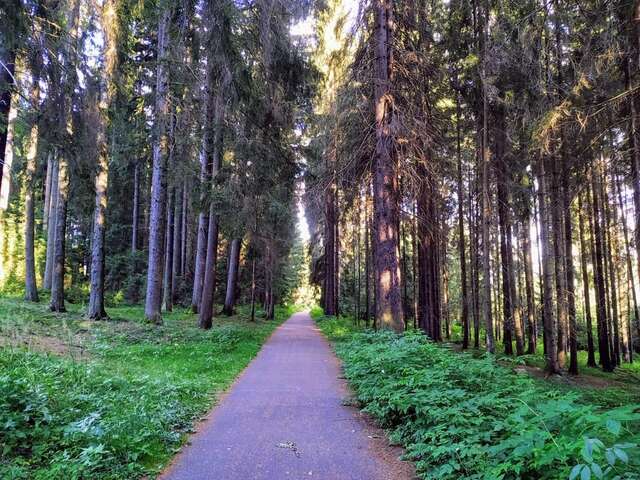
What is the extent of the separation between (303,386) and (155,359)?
365cm

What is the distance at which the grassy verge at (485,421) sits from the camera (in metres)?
2.37

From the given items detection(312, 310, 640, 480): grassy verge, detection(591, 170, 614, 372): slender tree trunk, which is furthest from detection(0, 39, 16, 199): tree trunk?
detection(591, 170, 614, 372): slender tree trunk

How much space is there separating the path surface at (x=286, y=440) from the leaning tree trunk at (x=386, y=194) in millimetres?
2811

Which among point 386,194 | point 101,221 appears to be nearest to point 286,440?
point 386,194

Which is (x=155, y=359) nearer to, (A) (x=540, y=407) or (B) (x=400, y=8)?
(A) (x=540, y=407)

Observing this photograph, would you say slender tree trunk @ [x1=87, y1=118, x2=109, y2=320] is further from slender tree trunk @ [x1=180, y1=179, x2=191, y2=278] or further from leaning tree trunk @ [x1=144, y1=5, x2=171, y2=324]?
slender tree trunk @ [x1=180, y1=179, x2=191, y2=278]

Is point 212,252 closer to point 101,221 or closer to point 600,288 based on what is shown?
point 101,221

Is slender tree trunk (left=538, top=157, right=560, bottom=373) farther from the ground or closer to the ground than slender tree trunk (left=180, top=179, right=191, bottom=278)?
closer to the ground

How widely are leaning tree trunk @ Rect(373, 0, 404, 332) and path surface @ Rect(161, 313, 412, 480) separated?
2811 mm

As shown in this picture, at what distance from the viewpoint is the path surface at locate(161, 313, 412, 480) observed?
147 inches

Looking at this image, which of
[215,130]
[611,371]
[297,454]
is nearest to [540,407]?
[297,454]

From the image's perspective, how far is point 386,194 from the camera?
9789 mm

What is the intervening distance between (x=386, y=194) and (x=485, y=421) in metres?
6.66

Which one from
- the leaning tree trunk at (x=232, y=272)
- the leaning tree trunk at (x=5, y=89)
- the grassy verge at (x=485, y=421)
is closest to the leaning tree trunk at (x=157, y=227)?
the leaning tree trunk at (x=5, y=89)
